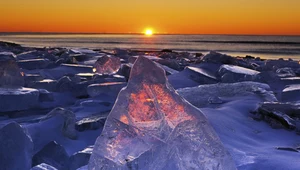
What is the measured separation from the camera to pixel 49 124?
3.01 metres

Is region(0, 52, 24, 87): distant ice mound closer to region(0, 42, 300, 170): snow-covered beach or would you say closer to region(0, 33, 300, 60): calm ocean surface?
region(0, 42, 300, 170): snow-covered beach

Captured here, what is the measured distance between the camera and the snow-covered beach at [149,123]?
64.4 inches

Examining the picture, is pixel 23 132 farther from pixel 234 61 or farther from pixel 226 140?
pixel 234 61

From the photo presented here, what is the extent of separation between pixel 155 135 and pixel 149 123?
3.0 inches

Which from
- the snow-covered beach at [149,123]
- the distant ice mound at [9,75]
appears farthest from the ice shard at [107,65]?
the distant ice mound at [9,75]

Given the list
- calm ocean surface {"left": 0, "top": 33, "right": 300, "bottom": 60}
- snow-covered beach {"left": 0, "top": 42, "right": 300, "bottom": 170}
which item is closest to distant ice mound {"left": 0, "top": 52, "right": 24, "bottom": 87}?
snow-covered beach {"left": 0, "top": 42, "right": 300, "bottom": 170}

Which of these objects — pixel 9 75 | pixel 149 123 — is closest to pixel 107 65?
pixel 9 75

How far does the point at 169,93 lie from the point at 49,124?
153 centimetres

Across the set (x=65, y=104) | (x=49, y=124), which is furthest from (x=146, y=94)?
(x=65, y=104)

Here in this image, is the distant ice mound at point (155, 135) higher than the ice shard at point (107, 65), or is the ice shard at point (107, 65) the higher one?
the distant ice mound at point (155, 135)

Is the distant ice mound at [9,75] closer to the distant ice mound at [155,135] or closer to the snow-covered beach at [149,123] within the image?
the snow-covered beach at [149,123]

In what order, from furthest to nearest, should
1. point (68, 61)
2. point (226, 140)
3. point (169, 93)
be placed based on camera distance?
point (68, 61), point (226, 140), point (169, 93)

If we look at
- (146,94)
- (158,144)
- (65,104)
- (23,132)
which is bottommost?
(65,104)

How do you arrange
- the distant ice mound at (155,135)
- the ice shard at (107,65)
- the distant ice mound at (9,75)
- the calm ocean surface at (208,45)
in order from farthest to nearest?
the calm ocean surface at (208,45) → the ice shard at (107,65) → the distant ice mound at (9,75) → the distant ice mound at (155,135)
